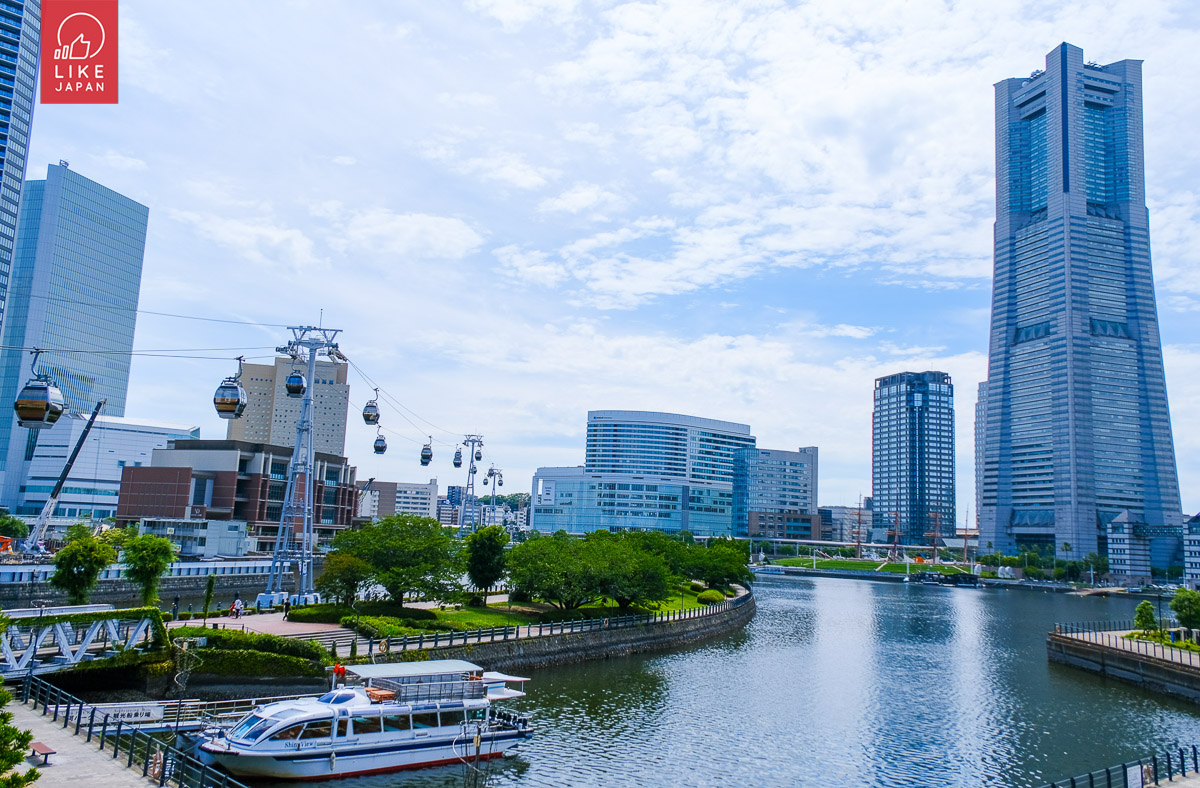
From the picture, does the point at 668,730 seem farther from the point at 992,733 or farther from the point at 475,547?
the point at 475,547

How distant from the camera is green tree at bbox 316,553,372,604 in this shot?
56688mm

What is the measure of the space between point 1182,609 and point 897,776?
48.9 metres

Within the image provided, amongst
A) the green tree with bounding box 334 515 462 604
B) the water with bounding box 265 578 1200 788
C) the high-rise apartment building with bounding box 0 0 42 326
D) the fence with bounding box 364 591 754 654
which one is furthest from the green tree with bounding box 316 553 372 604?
the high-rise apartment building with bounding box 0 0 42 326

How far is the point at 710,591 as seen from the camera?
107m

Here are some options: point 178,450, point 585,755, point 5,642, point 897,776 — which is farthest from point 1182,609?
point 178,450

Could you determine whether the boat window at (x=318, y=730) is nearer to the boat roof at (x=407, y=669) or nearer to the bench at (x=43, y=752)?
the boat roof at (x=407, y=669)

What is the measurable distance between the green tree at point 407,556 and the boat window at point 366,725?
24066mm

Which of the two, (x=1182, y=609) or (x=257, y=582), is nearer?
(x=1182, y=609)

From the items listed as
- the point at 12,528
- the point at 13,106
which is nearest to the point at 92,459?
the point at 12,528

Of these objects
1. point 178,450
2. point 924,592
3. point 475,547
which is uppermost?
point 178,450

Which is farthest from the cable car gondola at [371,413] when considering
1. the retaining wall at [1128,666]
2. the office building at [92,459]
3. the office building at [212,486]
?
the office building at [92,459]

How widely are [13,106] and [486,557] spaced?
631ft

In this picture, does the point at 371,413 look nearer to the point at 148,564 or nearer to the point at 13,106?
the point at 148,564

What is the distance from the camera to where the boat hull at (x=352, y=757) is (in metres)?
30.0
